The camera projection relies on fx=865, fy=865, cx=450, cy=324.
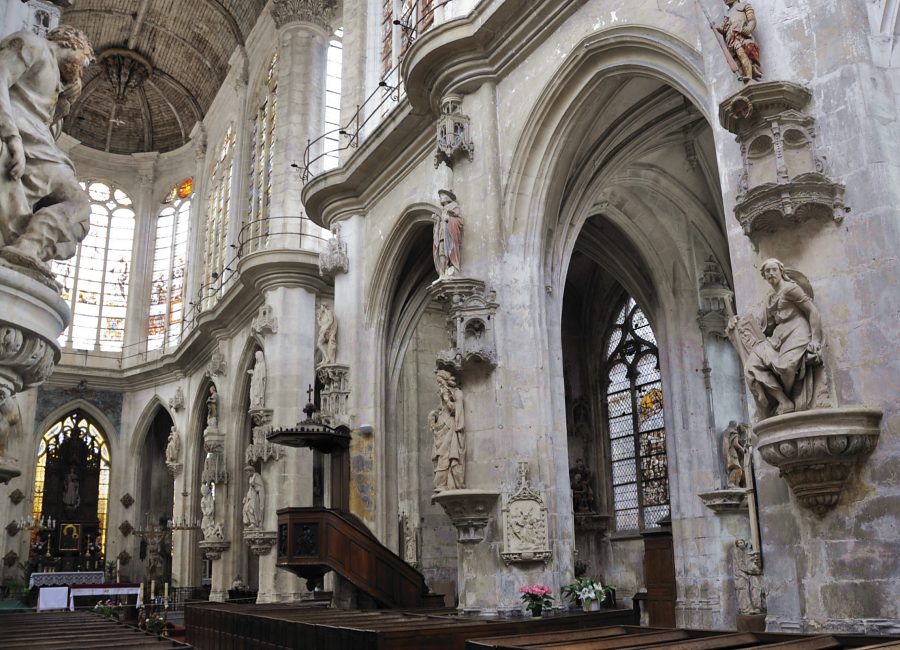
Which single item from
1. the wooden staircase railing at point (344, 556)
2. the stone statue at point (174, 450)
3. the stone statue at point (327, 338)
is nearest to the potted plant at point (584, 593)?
the wooden staircase railing at point (344, 556)

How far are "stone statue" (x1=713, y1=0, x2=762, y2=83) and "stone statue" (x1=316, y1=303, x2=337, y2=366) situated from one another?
951 cm

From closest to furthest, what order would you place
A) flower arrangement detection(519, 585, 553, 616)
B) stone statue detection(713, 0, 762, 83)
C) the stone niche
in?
the stone niche
stone statue detection(713, 0, 762, 83)
flower arrangement detection(519, 585, 553, 616)

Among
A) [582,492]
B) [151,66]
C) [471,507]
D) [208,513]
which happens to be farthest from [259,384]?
[151,66]

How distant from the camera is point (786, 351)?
247 inches

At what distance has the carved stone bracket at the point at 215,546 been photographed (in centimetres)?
2102

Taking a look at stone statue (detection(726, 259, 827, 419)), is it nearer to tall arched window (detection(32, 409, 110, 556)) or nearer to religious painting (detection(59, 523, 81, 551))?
tall arched window (detection(32, 409, 110, 556))

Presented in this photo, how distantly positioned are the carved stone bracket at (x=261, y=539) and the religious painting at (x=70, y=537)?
12.7 m

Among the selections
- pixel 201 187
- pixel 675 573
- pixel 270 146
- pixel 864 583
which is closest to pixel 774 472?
pixel 864 583

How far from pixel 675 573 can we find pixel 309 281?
9.70 metres

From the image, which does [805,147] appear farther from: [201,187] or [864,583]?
[201,187]

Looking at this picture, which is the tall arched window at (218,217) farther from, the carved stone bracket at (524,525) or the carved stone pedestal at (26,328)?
the carved stone pedestal at (26,328)

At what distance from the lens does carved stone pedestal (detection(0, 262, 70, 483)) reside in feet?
12.8

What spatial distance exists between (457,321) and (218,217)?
17577mm

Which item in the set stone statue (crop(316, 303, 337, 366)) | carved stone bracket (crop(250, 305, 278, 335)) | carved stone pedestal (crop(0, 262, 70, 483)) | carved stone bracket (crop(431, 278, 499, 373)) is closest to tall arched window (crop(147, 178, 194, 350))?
carved stone bracket (crop(250, 305, 278, 335))
